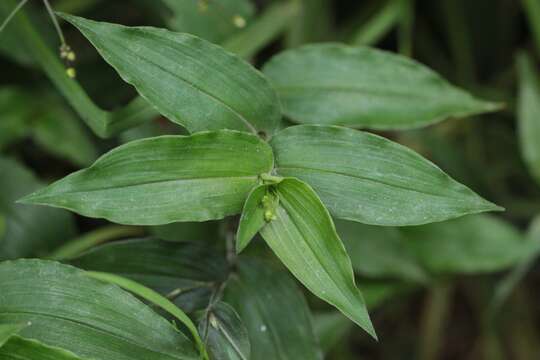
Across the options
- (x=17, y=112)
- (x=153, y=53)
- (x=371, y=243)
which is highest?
(x=153, y=53)

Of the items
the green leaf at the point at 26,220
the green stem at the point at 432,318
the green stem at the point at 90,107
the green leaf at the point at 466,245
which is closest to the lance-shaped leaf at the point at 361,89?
the green stem at the point at 90,107

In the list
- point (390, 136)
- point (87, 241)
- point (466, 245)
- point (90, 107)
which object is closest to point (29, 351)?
point (90, 107)

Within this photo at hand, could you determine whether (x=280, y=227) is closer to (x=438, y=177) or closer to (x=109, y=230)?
(x=438, y=177)

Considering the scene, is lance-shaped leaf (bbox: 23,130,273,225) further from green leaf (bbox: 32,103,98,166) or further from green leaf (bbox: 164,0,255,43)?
green leaf (bbox: 32,103,98,166)

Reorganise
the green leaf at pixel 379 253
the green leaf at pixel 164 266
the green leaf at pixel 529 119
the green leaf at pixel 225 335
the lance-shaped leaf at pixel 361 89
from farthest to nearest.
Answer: the green leaf at pixel 529 119 < the green leaf at pixel 379 253 < the lance-shaped leaf at pixel 361 89 < the green leaf at pixel 164 266 < the green leaf at pixel 225 335

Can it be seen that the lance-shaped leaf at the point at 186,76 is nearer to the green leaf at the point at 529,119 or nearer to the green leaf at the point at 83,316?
the green leaf at the point at 83,316

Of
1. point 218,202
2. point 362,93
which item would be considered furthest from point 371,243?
point 218,202
